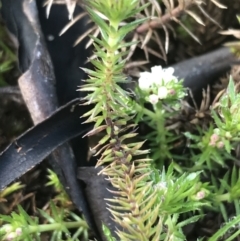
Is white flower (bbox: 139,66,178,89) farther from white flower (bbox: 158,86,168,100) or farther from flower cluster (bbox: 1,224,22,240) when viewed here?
flower cluster (bbox: 1,224,22,240)

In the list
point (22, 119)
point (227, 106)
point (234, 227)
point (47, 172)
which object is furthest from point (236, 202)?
point (22, 119)

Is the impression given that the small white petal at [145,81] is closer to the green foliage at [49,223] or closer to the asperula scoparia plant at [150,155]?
the asperula scoparia plant at [150,155]

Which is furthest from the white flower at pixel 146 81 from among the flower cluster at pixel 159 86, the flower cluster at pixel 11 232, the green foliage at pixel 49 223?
the flower cluster at pixel 11 232

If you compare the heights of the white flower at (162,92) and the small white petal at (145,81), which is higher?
the small white petal at (145,81)

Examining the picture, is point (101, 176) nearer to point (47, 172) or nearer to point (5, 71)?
point (47, 172)

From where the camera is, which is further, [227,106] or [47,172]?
[47,172]

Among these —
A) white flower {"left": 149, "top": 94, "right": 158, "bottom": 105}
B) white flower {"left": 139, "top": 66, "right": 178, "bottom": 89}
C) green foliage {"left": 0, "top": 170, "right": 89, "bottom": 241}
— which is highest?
white flower {"left": 139, "top": 66, "right": 178, "bottom": 89}

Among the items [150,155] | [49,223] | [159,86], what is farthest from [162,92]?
[49,223]

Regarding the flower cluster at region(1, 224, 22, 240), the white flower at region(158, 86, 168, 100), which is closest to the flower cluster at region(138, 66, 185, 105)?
the white flower at region(158, 86, 168, 100)

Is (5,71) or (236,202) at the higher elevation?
(5,71)
